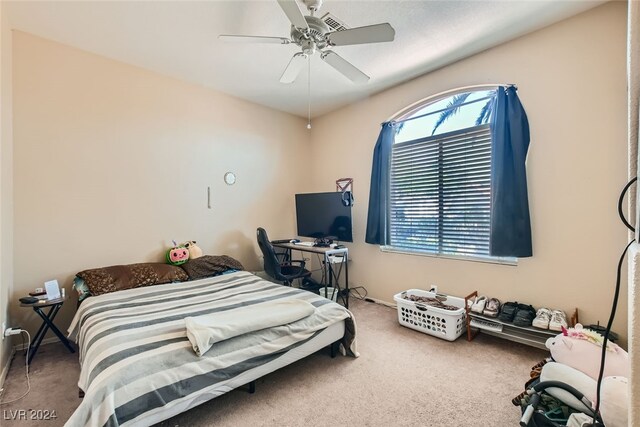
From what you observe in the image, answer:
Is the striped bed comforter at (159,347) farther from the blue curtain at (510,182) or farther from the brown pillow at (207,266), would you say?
the blue curtain at (510,182)

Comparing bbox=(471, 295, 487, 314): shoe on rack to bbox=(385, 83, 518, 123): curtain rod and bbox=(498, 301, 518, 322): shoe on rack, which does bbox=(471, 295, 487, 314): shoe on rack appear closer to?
bbox=(498, 301, 518, 322): shoe on rack

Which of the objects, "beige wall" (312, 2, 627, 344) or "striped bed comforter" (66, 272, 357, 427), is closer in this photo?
"striped bed comforter" (66, 272, 357, 427)

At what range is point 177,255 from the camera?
Answer: 3.23 metres

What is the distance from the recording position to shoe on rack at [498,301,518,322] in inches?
96.0

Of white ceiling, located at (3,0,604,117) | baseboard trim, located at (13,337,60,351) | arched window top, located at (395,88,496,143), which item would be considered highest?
white ceiling, located at (3,0,604,117)

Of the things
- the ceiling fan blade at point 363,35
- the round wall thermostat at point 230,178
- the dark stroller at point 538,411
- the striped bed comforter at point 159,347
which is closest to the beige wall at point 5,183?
the striped bed comforter at point 159,347

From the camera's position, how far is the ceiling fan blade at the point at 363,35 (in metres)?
1.82

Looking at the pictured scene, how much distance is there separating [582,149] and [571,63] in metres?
0.73

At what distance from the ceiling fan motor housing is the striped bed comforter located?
1981mm

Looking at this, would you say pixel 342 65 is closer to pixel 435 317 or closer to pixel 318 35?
pixel 318 35

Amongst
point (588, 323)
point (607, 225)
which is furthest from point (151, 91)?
point (588, 323)

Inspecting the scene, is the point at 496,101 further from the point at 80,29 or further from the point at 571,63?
the point at 80,29

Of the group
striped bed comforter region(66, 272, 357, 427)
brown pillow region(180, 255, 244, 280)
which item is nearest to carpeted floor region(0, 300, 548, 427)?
striped bed comforter region(66, 272, 357, 427)

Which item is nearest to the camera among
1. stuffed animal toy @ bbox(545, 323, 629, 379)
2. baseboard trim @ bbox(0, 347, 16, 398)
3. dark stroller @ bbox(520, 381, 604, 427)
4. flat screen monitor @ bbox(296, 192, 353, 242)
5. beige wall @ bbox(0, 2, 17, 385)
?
dark stroller @ bbox(520, 381, 604, 427)
